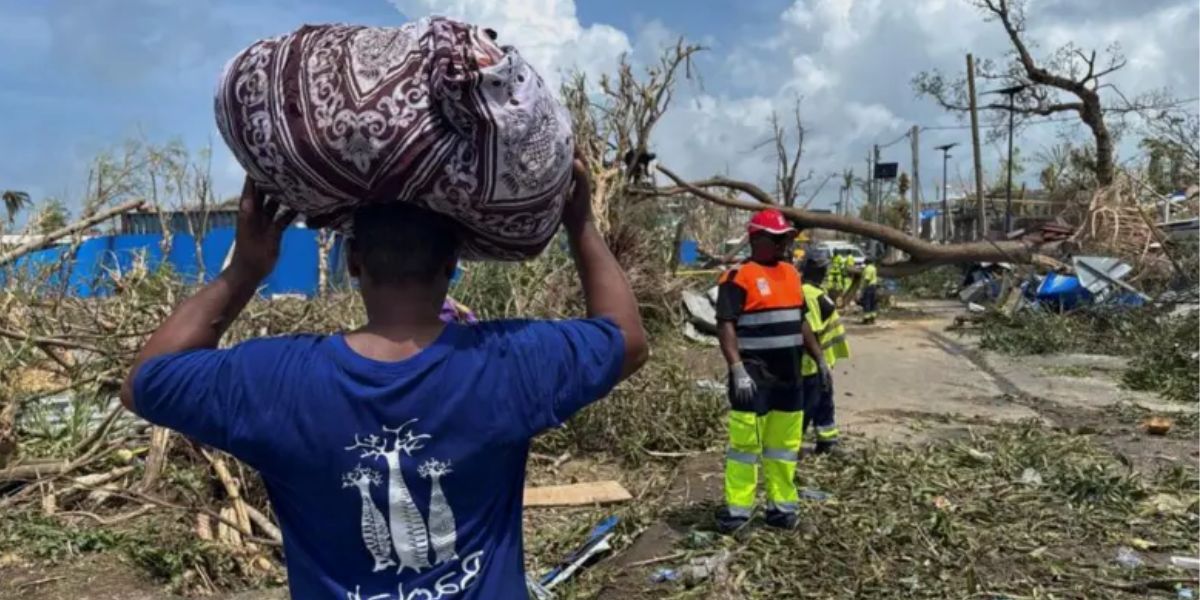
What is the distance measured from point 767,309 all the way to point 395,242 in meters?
3.97

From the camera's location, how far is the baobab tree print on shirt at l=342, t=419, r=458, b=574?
138cm

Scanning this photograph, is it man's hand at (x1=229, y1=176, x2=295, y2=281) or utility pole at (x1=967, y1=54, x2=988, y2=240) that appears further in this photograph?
utility pole at (x1=967, y1=54, x2=988, y2=240)

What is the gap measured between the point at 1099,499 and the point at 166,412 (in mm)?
5633

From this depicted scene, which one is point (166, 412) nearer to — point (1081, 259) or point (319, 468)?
point (319, 468)

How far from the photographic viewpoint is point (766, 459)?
5164 millimetres

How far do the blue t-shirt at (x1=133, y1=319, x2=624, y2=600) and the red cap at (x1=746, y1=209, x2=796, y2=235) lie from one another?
151 inches

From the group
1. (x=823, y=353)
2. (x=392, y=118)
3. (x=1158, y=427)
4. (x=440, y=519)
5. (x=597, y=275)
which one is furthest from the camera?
(x=1158, y=427)

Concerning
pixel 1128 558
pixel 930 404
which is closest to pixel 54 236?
pixel 1128 558

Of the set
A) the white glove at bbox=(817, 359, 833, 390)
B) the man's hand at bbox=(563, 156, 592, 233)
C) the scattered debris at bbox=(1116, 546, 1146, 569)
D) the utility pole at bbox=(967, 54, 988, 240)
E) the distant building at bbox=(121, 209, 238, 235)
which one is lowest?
the scattered debris at bbox=(1116, 546, 1146, 569)

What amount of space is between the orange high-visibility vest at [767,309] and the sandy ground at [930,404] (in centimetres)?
119

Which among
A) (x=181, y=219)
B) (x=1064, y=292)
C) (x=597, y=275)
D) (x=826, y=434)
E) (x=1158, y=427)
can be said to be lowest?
(x=1158, y=427)

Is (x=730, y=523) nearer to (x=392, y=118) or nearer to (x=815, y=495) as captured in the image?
(x=815, y=495)

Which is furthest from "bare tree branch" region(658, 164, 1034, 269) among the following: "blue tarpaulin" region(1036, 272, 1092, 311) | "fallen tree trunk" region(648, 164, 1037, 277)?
"blue tarpaulin" region(1036, 272, 1092, 311)

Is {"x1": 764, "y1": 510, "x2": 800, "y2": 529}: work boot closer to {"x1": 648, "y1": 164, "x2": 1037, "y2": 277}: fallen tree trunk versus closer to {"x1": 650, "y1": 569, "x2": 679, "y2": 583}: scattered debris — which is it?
{"x1": 650, "y1": 569, "x2": 679, "y2": 583}: scattered debris
